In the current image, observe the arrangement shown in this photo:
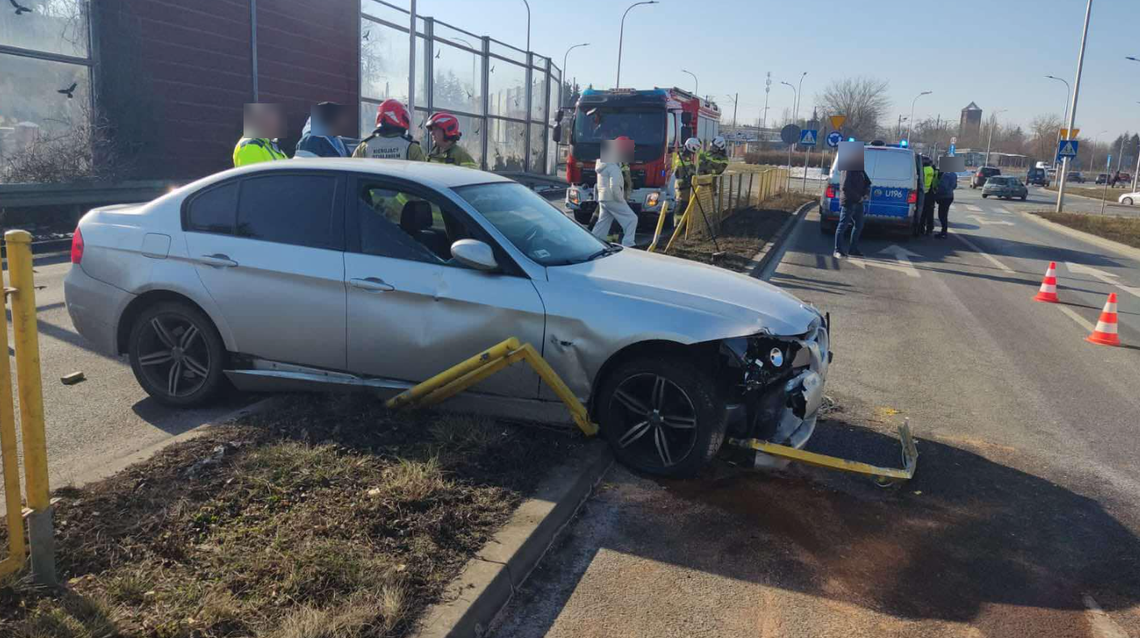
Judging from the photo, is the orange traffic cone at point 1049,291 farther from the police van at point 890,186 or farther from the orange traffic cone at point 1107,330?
the police van at point 890,186

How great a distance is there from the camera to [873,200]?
18.1 meters

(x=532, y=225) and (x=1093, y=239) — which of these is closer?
(x=532, y=225)

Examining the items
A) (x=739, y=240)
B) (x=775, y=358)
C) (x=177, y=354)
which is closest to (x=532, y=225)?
(x=775, y=358)

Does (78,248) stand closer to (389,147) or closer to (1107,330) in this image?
(389,147)

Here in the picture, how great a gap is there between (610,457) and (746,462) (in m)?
0.75

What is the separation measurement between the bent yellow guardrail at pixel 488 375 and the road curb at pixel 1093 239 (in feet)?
61.3

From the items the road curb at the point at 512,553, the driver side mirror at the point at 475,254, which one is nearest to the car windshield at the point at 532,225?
the driver side mirror at the point at 475,254

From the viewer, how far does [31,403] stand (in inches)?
107

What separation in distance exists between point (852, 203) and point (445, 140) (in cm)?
971

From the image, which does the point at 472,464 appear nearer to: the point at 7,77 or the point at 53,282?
the point at 53,282

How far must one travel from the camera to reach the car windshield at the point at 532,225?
15.9ft

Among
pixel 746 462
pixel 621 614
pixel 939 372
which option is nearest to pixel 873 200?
pixel 939 372

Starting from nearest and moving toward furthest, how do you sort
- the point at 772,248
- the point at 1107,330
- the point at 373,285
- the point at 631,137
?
the point at 373,285, the point at 1107,330, the point at 772,248, the point at 631,137

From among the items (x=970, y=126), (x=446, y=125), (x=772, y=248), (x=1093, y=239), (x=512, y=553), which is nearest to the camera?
(x=512, y=553)
